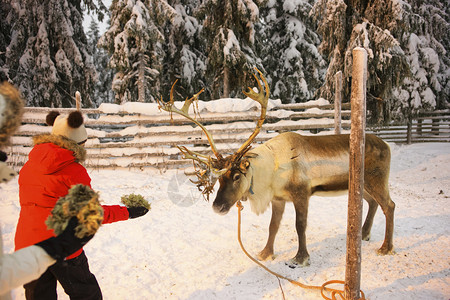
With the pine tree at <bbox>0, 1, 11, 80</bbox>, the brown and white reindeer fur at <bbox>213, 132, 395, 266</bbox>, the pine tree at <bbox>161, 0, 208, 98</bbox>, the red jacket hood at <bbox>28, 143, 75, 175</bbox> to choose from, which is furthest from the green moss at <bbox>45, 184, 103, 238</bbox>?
the pine tree at <bbox>0, 1, 11, 80</bbox>

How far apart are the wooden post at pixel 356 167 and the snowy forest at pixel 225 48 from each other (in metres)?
7.17

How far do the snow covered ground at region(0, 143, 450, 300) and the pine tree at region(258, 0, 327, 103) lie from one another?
912cm

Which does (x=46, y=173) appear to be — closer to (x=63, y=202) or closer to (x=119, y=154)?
(x=63, y=202)

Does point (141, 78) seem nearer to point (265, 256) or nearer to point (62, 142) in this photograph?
point (265, 256)

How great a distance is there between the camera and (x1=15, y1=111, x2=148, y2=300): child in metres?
2.06

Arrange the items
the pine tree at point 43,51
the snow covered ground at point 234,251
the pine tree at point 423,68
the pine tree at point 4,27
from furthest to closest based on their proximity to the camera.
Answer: the pine tree at point 423,68
the pine tree at point 4,27
the pine tree at point 43,51
the snow covered ground at point 234,251

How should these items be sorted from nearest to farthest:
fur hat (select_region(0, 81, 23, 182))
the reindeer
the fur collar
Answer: fur hat (select_region(0, 81, 23, 182)) → the fur collar → the reindeer

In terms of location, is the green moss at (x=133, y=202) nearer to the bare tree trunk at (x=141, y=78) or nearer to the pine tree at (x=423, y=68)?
the bare tree trunk at (x=141, y=78)

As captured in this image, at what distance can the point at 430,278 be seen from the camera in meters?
3.19

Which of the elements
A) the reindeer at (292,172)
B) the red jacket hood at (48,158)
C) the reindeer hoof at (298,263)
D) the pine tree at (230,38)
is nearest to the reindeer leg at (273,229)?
the reindeer at (292,172)

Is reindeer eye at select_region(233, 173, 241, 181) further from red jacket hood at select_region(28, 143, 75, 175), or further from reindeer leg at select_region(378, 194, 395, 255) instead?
reindeer leg at select_region(378, 194, 395, 255)

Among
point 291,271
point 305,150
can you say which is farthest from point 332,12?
point 291,271

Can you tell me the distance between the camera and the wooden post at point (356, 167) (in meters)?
2.55

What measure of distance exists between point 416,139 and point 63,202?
18158 mm
